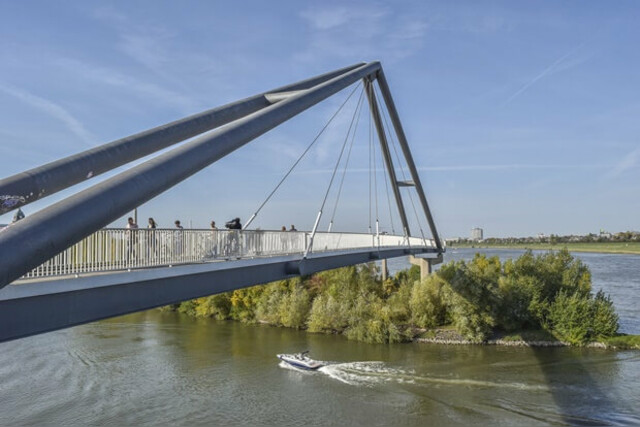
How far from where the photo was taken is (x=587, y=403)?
18078mm

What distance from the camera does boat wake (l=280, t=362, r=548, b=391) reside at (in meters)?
20.4

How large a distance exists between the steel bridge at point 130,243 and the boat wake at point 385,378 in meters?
9.52

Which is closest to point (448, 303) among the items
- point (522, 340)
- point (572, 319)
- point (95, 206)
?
point (522, 340)

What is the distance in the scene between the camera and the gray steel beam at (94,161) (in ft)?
14.9

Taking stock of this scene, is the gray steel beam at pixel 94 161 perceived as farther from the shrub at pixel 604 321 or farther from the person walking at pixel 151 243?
the shrub at pixel 604 321

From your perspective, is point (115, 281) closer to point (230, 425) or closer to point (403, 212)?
point (230, 425)

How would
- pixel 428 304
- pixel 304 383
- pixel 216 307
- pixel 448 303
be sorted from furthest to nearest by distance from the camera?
1. pixel 216 307
2. pixel 428 304
3. pixel 448 303
4. pixel 304 383

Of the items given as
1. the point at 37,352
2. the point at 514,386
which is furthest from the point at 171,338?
the point at 514,386

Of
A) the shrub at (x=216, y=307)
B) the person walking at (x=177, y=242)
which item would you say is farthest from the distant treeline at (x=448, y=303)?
the person walking at (x=177, y=242)

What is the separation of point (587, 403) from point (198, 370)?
1585 centimetres

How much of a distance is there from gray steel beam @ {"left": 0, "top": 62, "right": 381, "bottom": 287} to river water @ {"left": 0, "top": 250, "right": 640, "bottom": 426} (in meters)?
13.4

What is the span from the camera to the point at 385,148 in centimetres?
2595

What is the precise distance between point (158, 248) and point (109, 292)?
1691mm

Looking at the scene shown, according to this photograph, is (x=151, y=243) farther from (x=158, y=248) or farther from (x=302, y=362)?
(x=302, y=362)
